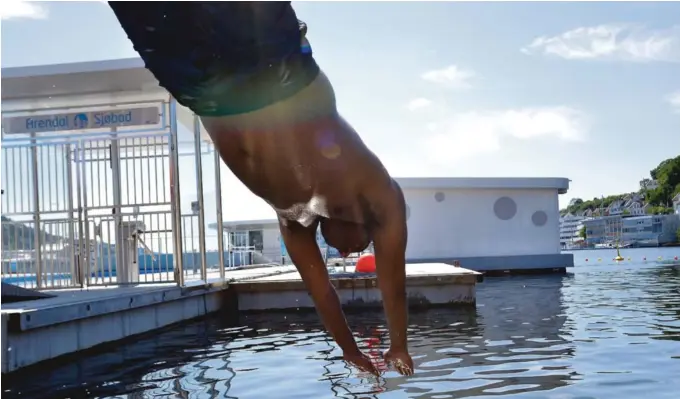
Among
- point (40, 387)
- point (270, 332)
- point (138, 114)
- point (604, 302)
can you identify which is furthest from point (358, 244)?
point (604, 302)

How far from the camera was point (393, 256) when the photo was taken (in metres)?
1.33

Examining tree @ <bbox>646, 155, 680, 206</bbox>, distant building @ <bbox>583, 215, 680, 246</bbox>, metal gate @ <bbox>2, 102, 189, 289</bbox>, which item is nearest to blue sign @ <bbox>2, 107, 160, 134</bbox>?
metal gate @ <bbox>2, 102, 189, 289</bbox>

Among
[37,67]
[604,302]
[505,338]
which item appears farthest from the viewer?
[604,302]

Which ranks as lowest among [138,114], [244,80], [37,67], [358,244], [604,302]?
[604,302]

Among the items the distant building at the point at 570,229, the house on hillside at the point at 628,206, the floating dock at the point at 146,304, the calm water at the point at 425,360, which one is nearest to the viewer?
the calm water at the point at 425,360

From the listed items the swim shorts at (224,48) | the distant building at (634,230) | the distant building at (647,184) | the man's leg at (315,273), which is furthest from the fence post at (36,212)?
the distant building at (647,184)

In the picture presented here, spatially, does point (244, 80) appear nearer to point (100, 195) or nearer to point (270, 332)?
point (270, 332)

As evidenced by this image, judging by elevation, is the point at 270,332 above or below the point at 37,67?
below

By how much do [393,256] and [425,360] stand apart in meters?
5.61

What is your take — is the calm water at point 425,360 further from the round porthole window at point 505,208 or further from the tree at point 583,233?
the tree at point 583,233

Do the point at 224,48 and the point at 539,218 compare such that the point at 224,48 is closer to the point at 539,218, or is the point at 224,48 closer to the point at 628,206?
the point at 539,218

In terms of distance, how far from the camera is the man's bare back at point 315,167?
1.06m

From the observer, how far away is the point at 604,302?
11797 mm

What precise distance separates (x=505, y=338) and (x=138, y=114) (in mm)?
6170
